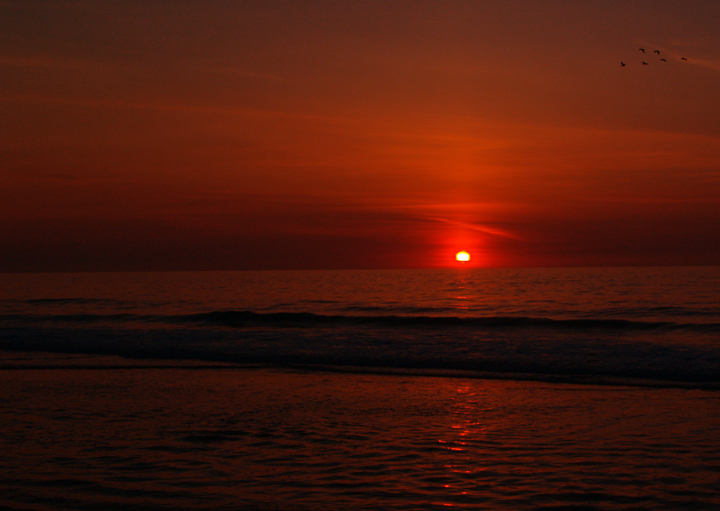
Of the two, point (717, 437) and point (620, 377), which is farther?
point (620, 377)

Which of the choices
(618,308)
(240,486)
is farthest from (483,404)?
(618,308)

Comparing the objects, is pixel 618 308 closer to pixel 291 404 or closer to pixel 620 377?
pixel 620 377

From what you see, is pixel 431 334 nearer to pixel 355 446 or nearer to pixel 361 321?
pixel 361 321

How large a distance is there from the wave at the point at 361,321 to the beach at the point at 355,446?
1775cm

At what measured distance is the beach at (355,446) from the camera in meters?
6.57

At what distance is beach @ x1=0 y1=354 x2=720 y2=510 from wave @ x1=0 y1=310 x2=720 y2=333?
58.2 ft

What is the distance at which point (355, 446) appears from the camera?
8570mm

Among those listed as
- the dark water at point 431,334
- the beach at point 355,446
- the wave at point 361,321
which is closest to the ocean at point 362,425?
the beach at point 355,446

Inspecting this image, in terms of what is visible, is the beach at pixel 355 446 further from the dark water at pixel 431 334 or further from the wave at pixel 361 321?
the wave at pixel 361 321

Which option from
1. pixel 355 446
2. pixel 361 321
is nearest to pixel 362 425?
pixel 355 446

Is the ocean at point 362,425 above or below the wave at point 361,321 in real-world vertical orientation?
below

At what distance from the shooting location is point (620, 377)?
1565 centimetres

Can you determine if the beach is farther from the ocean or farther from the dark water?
the dark water

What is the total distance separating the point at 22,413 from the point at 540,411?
29.1ft
